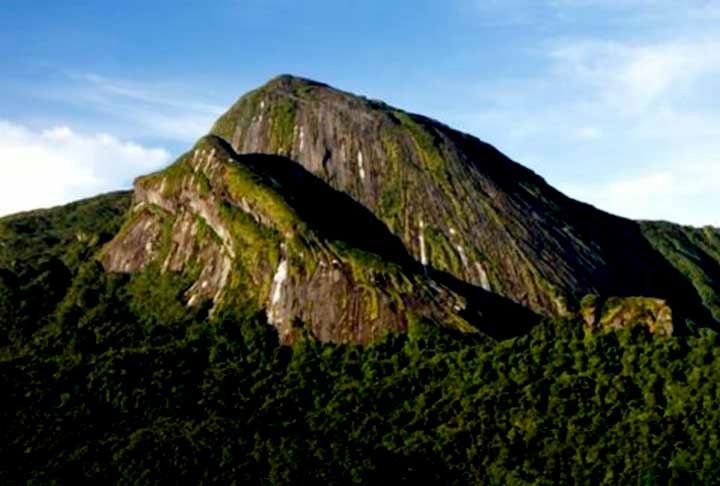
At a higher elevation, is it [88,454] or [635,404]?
[635,404]

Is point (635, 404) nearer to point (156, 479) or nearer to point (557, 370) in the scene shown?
point (557, 370)

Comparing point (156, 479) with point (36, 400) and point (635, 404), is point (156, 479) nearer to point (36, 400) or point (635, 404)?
point (36, 400)

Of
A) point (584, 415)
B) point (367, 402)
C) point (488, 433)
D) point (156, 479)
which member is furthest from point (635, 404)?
point (156, 479)

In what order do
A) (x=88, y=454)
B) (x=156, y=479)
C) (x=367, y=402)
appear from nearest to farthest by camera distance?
(x=156, y=479) → (x=88, y=454) → (x=367, y=402)

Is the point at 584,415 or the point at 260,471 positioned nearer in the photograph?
the point at 260,471

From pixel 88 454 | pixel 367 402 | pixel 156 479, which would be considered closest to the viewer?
pixel 156 479

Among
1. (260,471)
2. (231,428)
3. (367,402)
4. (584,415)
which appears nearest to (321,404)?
(367,402)
